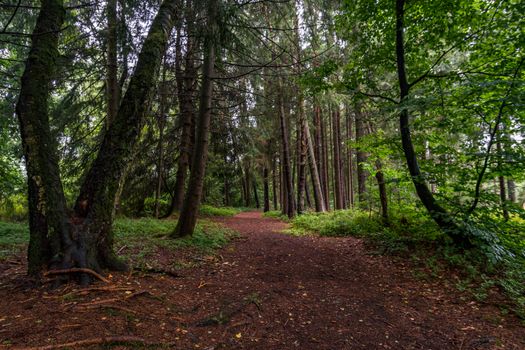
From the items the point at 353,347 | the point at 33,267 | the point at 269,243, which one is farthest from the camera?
the point at 269,243

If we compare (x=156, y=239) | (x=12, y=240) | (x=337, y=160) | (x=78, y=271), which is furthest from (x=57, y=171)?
(x=337, y=160)

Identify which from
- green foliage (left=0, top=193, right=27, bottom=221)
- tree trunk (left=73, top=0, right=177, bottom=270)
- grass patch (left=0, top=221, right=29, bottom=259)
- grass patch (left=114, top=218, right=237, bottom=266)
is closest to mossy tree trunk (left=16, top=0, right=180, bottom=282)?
tree trunk (left=73, top=0, right=177, bottom=270)

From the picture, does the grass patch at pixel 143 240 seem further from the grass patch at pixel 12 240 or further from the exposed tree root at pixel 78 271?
the exposed tree root at pixel 78 271

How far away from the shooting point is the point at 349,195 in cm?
2222

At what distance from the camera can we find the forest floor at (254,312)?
2.50 m

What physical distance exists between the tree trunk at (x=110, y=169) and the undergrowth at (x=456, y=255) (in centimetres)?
520

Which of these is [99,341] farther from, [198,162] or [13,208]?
[13,208]

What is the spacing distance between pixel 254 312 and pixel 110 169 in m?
2.70

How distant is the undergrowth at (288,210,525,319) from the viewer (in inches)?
155

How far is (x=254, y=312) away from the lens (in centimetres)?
329

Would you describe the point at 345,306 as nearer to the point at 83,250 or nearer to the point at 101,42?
the point at 83,250

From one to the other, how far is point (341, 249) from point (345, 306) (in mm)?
3081

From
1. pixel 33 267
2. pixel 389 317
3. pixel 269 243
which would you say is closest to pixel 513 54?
pixel 389 317

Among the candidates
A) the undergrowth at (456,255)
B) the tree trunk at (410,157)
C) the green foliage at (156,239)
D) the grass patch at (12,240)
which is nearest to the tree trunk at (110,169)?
the green foliage at (156,239)
